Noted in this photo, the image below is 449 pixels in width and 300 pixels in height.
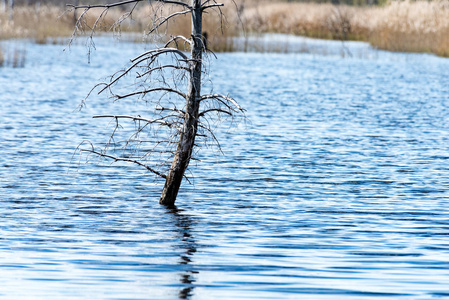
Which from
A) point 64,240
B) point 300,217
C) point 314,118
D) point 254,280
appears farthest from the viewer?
point 314,118

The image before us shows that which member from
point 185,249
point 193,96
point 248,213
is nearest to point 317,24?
point 248,213

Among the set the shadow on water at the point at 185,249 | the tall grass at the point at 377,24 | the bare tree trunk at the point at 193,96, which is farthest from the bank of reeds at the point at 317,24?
the shadow on water at the point at 185,249

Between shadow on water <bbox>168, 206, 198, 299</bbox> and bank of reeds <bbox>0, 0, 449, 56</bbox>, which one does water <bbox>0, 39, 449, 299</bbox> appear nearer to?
shadow on water <bbox>168, 206, 198, 299</bbox>

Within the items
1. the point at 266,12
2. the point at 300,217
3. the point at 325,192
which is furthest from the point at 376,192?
the point at 266,12

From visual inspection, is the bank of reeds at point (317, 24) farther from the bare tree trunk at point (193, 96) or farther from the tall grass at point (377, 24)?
the bare tree trunk at point (193, 96)

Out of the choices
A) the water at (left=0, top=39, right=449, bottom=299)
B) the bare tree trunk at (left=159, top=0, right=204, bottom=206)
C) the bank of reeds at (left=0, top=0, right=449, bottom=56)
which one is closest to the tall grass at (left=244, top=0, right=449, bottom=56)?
the bank of reeds at (left=0, top=0, right=449, bottom=56)

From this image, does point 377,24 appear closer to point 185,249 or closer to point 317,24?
point 317,24

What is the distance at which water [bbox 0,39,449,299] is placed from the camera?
8.53 meters

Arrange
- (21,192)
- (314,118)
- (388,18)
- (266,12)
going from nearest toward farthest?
(21,192) < (314,118) < (388,18) < (266,12)

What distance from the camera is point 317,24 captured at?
178 feet

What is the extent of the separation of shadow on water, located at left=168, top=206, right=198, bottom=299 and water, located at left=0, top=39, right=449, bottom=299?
0.06ft

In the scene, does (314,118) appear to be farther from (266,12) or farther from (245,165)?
(266,12)

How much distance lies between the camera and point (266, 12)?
186 ft

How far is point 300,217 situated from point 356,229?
96 centimetres
